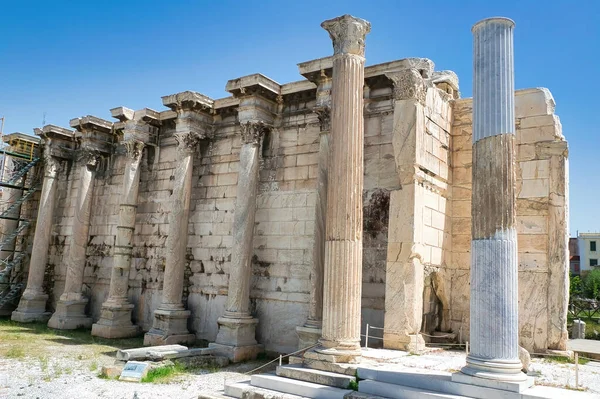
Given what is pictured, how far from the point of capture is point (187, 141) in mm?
15000

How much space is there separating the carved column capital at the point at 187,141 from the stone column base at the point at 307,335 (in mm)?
6466

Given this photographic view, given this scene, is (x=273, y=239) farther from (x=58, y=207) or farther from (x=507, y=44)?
(x=58, y=207)

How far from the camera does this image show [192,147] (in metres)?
15.2

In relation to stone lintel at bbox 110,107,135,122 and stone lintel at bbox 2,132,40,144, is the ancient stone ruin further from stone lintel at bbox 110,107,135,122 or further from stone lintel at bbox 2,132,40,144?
stone lintel at bbox 2,132,40,144

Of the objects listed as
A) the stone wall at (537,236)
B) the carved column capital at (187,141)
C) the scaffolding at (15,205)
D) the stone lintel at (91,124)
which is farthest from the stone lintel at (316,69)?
the scaffolding at (15,205)

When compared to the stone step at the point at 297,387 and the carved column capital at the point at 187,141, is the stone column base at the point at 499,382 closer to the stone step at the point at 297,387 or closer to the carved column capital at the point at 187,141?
the stone step at the point at 297,387

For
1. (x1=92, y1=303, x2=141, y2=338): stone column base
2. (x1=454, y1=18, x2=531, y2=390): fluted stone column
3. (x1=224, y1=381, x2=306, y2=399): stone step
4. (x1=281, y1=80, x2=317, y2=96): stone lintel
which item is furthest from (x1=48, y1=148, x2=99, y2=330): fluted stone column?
(x1=454, y1=18, x2=531, y2=390): fluted stone column

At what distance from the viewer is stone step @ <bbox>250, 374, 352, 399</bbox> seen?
26.0 feet

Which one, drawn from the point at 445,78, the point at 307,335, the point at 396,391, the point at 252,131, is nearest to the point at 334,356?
the point at 396,391

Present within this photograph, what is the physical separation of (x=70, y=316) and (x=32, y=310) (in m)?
2.15

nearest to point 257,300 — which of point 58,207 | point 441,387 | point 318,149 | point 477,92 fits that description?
point 318,149

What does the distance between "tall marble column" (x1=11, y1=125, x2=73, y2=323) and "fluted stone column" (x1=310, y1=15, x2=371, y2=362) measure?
1289cm

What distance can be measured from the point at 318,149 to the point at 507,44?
622 cm

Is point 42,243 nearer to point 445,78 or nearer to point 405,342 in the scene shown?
point 405,342
